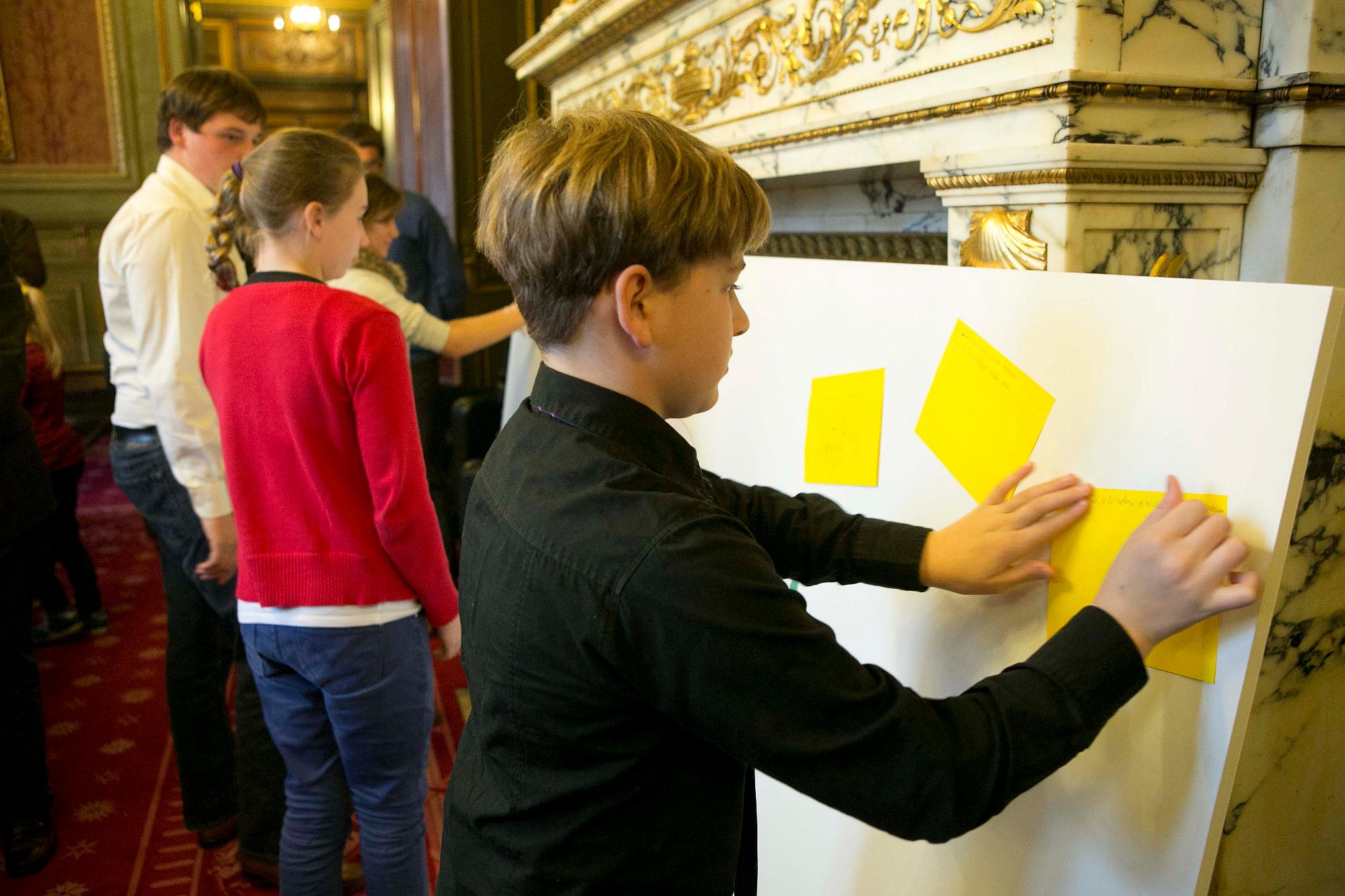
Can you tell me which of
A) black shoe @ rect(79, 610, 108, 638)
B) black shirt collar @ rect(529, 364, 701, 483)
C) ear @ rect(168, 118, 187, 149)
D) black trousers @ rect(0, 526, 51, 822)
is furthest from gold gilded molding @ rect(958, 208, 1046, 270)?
black shoe @ rect(79, 610, 108, 638)

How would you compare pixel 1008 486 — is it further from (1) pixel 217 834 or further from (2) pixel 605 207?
(1) pixel 217 834

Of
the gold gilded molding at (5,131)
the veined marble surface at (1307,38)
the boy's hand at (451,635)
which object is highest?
the gold gilded molding at (5,131)

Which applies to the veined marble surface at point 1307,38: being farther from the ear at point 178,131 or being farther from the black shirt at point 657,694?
the ear at point 178,131

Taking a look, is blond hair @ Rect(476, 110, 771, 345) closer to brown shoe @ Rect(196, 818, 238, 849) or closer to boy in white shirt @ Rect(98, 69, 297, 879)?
boy in white shirt @ Rect(98, 69, 297, 879)

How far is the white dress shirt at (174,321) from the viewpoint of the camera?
1.97m

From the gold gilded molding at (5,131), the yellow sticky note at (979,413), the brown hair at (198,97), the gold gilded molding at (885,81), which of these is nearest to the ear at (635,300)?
the yellow sticky note at (979,413)

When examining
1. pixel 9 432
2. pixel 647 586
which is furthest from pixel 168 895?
pixel 647 586

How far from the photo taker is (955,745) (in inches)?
29.7

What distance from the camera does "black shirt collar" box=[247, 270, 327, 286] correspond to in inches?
61.5

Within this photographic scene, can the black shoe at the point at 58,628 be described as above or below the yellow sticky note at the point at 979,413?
below

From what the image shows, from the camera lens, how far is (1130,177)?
43.8 inches

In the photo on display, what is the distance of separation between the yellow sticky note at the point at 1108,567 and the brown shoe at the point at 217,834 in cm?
210

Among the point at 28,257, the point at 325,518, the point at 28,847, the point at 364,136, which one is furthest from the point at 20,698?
the point at 28,257

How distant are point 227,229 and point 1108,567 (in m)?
1.55
